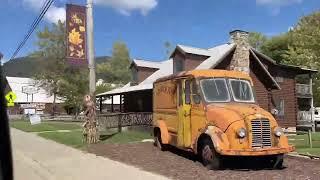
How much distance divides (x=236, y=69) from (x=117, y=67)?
2887 inches

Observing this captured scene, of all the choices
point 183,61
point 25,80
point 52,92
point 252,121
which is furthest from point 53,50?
point 252,121

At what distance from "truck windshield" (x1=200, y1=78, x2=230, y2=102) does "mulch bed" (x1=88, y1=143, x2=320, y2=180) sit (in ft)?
5.74

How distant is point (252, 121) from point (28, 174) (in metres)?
6.15

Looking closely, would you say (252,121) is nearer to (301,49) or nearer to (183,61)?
(183,61)

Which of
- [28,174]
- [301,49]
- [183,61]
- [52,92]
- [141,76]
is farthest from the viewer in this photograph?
[52,92]

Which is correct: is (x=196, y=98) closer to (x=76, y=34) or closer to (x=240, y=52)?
(x=76, y=34)

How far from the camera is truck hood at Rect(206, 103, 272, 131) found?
13.8 metres

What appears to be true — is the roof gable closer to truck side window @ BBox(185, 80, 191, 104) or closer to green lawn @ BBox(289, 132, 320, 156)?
green lawn @ BBox(289, 132, 320, 156)

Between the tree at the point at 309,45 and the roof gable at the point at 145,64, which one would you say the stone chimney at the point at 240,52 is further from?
the tree at the point at 309,45

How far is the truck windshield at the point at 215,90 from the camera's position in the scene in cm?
1538

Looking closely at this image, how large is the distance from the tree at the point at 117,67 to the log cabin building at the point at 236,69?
190 ft

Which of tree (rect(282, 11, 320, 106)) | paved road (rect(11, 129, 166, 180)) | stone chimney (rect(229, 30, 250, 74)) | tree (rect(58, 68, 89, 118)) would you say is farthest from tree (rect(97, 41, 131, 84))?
paved road (rect(11, 129, 166, 180))

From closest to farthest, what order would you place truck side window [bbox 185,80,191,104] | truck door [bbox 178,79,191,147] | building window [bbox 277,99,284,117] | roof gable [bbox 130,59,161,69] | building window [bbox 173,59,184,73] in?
1. truck door [bbox 178,79,191,147]
2. truck side window [bbox 185,80,191,104]
3. building window [bbox 173,59,184,73]
4. building window [bbox 277,99,284,117]
5. roof gable [bbox 130,59,161,69]

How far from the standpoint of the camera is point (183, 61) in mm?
34406
